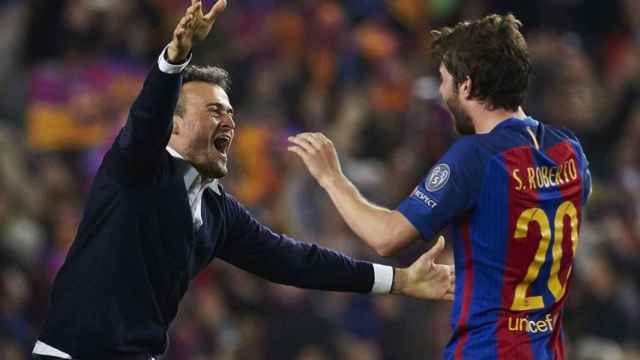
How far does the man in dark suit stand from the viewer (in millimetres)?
5344

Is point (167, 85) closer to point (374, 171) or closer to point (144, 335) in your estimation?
point (144, 335)

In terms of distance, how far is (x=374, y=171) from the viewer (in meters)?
10.7

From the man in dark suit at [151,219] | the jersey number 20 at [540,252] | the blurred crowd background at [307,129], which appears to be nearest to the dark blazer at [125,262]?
the man in dark suit at [151,219]

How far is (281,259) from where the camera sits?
6.20 meters

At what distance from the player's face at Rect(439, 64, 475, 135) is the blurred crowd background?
419 cm

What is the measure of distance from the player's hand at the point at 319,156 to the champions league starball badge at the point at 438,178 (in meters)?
0.39

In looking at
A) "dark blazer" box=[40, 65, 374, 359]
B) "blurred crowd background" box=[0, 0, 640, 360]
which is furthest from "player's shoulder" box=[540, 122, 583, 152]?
"blurred crowd background" box=[0, 0, 640, 360]

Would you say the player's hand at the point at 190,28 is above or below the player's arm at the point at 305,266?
above

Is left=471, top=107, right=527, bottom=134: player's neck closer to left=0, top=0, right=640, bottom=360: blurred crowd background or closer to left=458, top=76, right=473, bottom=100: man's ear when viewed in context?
left=458, top=76, right=473, bottom=100: man's ear

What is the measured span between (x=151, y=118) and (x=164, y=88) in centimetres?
11

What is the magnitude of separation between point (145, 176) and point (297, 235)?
4.84m

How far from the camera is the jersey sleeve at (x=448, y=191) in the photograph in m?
5.30

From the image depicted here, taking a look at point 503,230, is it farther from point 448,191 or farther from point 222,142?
point 222,142

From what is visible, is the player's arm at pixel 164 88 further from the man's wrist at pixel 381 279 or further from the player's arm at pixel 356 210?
the man's wrist at pixel 381 279
